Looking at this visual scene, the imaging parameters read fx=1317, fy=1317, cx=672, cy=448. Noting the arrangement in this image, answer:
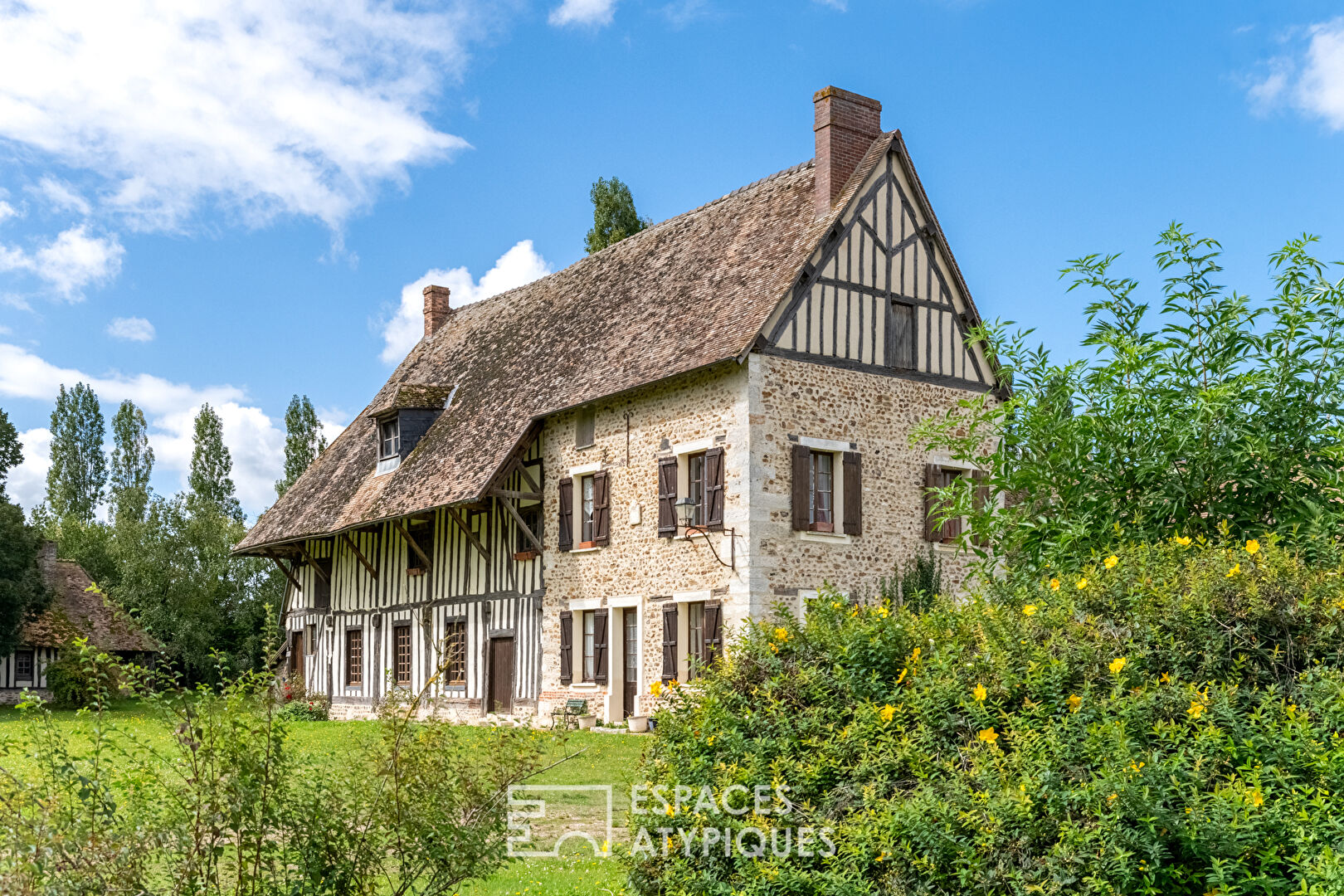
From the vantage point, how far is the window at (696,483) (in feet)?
57.2

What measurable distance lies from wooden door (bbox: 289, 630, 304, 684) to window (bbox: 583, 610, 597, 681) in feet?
35.4

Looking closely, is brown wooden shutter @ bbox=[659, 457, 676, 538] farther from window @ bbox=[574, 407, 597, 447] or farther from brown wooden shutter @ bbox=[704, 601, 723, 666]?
window @ bbox=[574, 407, 597, 447]

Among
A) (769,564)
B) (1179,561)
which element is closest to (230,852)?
(1179,561)

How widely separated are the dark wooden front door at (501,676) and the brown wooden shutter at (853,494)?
6228 millimetres

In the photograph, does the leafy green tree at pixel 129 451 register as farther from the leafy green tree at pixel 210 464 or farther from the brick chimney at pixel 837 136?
the brick chimney at pixel 837 136

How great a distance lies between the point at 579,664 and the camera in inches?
768


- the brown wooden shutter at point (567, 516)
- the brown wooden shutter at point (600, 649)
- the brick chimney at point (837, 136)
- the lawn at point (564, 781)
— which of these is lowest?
the lawn at point (564, 781)

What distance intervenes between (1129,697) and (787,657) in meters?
1.70

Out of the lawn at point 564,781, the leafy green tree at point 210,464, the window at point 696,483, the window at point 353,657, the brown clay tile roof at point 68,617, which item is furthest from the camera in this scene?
the leafy green tree at point 210,464

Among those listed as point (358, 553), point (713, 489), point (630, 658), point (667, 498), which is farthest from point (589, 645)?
point (358, 553)

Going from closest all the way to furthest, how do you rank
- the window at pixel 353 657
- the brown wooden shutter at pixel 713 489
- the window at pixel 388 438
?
the brown wooden shutter at pixel 713 489 < the window at pixel 388 438 < the window at pixel 353 657

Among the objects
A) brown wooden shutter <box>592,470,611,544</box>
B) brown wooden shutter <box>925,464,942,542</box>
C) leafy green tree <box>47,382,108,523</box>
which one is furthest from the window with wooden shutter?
leafy green tree <box>47,382,108,523</box>

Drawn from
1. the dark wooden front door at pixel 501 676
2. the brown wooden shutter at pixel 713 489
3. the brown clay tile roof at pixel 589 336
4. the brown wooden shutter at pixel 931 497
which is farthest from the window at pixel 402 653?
the brown wooden shutter at pixel 931 497

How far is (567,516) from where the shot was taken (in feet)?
65.1
